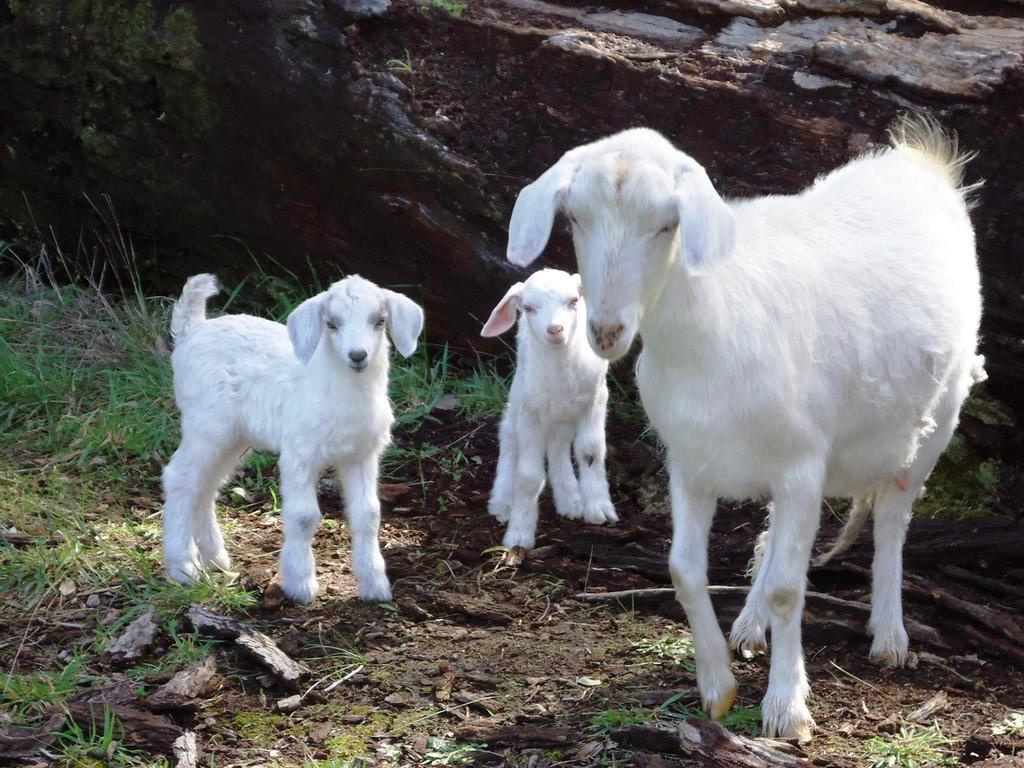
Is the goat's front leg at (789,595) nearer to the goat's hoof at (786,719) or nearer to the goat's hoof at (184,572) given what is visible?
the goat's hoof at (786,719)

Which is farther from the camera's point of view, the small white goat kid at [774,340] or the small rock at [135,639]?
the small rock at [135,639]

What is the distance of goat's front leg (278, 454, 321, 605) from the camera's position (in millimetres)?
5301

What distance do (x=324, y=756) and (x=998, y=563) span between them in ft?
9.87

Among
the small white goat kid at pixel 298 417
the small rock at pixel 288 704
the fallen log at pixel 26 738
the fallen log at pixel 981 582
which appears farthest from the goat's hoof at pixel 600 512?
the fallen log at pixel 26 738

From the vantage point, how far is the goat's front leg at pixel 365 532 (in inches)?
213

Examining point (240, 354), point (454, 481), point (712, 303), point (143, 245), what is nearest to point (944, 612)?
point (712, 303)

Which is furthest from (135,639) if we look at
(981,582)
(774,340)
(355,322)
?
(981,582)

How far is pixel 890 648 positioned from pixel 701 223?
85.6 inches

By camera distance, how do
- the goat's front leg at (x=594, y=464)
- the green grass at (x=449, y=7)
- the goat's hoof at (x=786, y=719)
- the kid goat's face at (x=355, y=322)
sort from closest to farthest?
the goat's hoof at (x=786, y=719) → the kid goat's face at (x=355, y=322) → the goat's front leg at (x=594, y=464) → the green grass at (x=449, y=7)

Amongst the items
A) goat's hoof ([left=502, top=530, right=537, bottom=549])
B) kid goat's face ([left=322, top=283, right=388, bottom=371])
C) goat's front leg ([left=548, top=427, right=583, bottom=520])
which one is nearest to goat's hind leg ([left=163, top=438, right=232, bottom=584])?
kid goat's face ([left=322, top=283, right=388, bottom=371])

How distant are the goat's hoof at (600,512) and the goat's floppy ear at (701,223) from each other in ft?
9.11

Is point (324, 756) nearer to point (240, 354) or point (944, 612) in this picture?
point (240, 354)

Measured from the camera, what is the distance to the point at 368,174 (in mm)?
7176

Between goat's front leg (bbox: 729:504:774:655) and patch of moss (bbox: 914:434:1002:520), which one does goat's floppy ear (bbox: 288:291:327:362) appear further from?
patch of moss (bbox: 914:434:1002:520)
